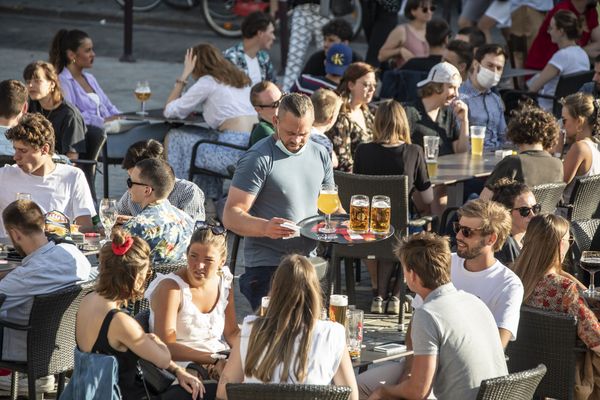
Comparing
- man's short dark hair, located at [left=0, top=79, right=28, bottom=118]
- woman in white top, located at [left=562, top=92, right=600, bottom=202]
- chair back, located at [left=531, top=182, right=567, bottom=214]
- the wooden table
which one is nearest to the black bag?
chair back, located at [left=531, top=182, right=567, bottom=214]

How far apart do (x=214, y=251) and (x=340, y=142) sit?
342cm

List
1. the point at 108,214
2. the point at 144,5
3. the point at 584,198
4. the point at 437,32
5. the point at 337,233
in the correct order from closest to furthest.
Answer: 1. the point at 337,233
2. the point at 108,214
3. the point at 584,198
4. the point at 437,32
5. the point at 144,5

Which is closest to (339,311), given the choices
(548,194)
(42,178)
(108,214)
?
(108,214)

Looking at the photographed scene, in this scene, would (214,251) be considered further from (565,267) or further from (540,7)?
(540,7)

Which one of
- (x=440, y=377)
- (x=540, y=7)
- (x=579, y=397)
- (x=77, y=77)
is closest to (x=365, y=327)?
(x=579, y=397)

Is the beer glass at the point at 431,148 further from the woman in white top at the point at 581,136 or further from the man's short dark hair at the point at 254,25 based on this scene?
the man's short dark hair at the point at 254,25

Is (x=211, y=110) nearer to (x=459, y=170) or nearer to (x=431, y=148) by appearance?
(x=431, y=148)

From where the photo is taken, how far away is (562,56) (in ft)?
39.3

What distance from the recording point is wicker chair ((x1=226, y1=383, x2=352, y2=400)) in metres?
4.42

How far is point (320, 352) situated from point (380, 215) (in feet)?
6.35

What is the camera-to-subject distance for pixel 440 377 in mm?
5035

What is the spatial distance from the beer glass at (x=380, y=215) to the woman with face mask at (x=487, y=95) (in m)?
3.71

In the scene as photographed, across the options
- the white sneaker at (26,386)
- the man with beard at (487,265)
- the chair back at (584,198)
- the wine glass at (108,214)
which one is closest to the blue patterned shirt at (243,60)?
the chair back at (584,198)

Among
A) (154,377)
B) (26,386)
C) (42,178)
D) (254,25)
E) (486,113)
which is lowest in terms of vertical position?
(26,386)
